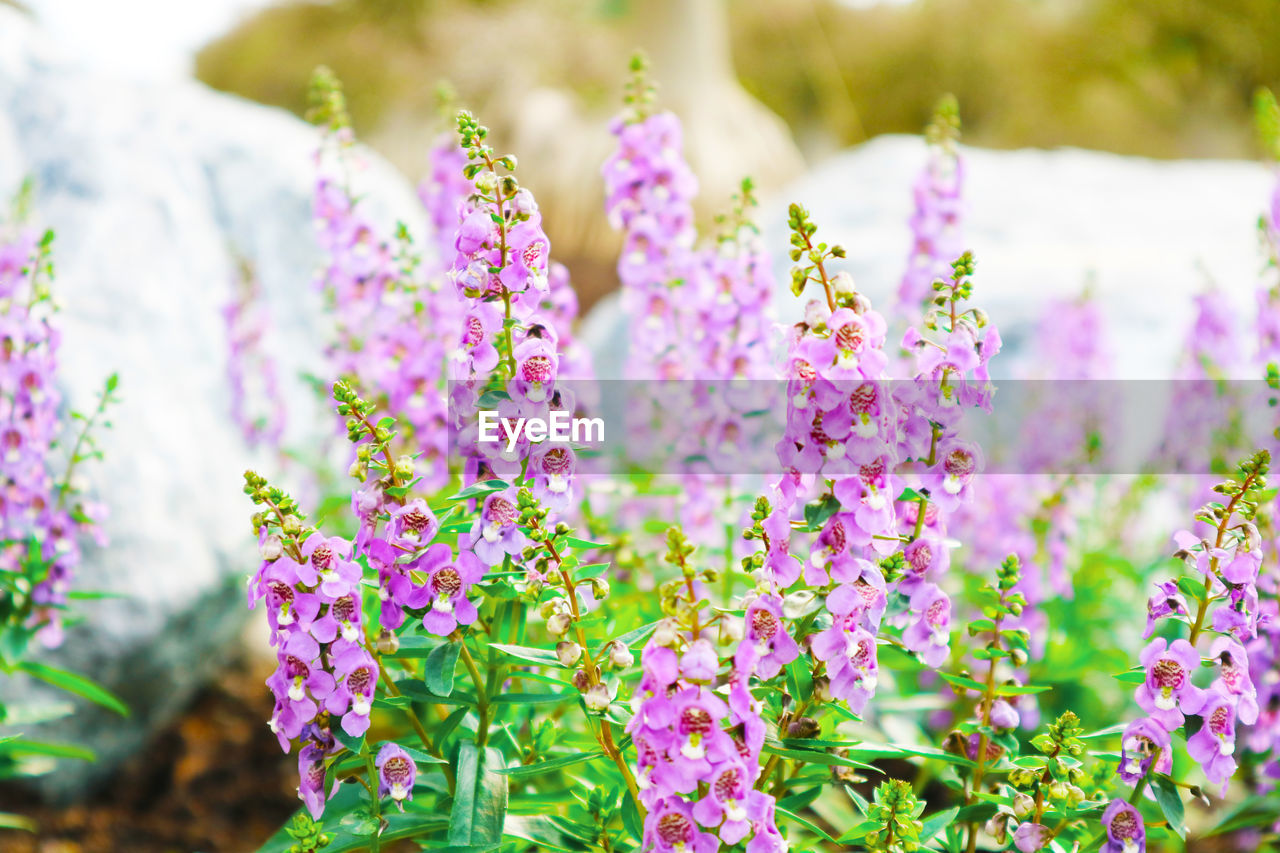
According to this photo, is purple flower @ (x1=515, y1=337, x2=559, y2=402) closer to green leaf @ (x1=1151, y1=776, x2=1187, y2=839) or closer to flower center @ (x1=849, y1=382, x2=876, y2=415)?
flower center @ (x1=849, y1=382, x2=876, y2=415)

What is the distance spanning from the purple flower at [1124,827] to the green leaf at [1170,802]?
34 millimetres

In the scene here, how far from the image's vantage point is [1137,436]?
4059 mm

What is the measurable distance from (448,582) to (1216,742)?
39.4 inches

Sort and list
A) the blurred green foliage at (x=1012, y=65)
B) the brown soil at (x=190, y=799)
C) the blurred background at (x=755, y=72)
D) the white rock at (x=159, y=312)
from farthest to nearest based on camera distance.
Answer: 1. the blurred green foliage at (x=1012, y=65)
2. the blurred background at (x=755, y=72)
3. the white rock at (x=159, y=312)
4. the brown soil at (x=190, y=799)

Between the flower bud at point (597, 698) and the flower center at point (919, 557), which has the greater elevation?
the flower center at point (919, 557)

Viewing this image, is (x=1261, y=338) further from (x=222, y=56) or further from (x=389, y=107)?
(x=222, y=56)

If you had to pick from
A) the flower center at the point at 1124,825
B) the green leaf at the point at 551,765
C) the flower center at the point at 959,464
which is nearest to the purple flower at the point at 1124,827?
the flower center at the point at 1124,825

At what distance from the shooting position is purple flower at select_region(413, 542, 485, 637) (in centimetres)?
122

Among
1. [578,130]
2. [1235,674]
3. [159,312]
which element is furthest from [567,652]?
[578,130]

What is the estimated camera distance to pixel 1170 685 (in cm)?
124

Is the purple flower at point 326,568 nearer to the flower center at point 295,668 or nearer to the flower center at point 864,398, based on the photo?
the flower center at point 295,668

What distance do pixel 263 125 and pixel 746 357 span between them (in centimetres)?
330

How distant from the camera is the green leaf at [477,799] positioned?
4.11ft

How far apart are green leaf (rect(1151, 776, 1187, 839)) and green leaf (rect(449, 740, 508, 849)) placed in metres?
0.85
